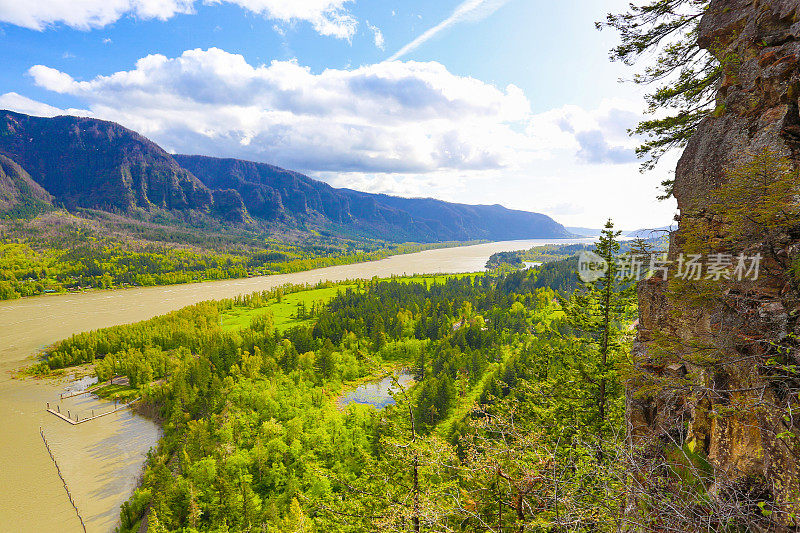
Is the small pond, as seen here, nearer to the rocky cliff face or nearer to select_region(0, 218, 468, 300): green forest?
the rocky cliff face

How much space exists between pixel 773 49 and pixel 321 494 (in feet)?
89.8

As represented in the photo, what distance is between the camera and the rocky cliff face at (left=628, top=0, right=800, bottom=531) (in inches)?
190

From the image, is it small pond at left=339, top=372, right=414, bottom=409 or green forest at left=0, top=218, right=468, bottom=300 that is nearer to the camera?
small pond at left=339, top=372, right=414, bottom=409

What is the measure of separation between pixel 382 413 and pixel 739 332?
8.00 metres

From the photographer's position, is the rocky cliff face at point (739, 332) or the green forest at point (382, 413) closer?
the rocky cliff face at point (739, 332)

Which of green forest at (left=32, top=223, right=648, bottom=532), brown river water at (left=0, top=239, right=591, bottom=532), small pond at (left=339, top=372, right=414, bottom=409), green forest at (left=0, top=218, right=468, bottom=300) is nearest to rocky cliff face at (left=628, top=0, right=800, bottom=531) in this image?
green forest at (left=32, top=223, right=648, bottom=532)

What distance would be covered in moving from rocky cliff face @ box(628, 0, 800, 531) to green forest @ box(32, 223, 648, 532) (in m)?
1.23

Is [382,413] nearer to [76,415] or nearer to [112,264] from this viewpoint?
[76,415]

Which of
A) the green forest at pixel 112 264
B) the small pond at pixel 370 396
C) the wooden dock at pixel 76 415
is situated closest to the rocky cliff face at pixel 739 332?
the small pond at pixel 370 396

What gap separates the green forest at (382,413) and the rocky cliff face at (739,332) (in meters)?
1.23

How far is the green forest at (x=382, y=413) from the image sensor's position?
656 centimetres

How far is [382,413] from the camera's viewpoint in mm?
9945

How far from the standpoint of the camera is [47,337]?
6241 centimetres

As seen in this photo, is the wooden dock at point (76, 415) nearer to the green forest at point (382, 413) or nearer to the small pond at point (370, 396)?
the green forest at point (382, 413)
